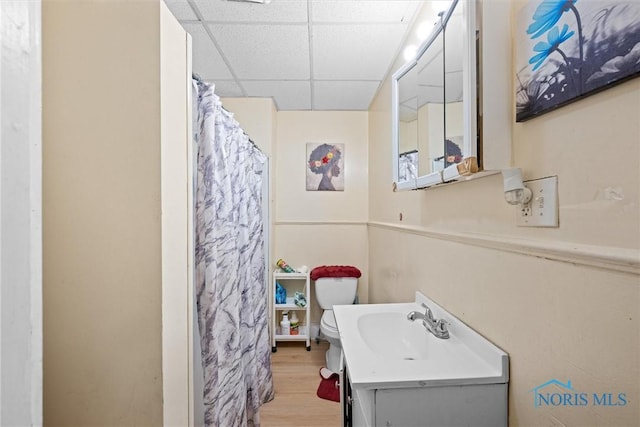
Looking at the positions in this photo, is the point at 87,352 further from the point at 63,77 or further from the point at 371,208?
the point at 371,208

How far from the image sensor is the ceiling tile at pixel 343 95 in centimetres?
236

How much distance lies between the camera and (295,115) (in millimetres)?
2969

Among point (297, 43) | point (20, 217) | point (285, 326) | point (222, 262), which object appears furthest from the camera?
point (285, 326)

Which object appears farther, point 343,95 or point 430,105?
point 343,95

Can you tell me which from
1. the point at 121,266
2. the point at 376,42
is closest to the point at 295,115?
the point at 376,42

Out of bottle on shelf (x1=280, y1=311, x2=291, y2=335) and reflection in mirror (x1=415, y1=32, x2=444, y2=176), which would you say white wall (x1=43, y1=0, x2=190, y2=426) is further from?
bottle on shelf (x1=280, y1=311, x2=291, y2=335)

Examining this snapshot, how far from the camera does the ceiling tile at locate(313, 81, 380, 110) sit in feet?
7.75

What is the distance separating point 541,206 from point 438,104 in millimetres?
651

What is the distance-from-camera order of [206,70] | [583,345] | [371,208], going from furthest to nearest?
[371,208]
[206,70]
[583,345]

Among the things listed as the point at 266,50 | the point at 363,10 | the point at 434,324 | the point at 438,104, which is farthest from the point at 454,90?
the point at 266,50

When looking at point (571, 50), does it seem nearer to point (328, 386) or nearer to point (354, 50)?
point (354, 50)

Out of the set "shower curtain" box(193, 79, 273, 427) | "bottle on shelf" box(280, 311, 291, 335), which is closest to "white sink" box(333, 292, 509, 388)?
"shower curtain" box(193, 79, 273, 427)

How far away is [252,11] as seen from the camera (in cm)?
149

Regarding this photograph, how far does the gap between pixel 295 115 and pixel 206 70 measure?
3.34ft
